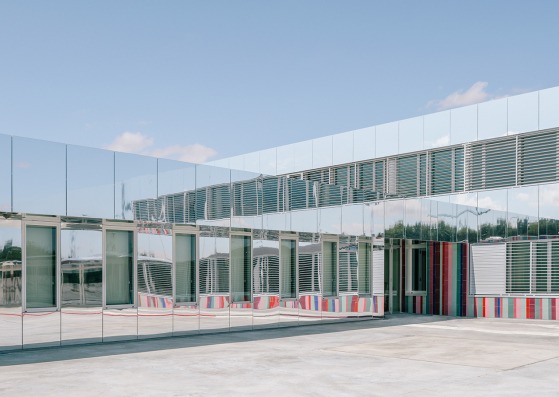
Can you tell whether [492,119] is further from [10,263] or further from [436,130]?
[10,263]

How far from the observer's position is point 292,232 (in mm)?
21094

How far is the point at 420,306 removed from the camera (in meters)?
28.2

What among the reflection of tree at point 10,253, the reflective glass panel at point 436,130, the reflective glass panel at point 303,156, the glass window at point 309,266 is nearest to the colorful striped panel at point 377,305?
the glass window at point 309,266

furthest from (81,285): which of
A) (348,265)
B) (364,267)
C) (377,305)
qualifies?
(377,305)

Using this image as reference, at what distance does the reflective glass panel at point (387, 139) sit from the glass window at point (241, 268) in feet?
42.8

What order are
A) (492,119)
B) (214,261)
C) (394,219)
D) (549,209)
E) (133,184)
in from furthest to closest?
(492,119), (549,209), (394,219), (214,261), (133,184)

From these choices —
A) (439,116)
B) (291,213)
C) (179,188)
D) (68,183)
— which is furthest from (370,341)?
(439,116)

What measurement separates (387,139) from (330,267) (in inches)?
398

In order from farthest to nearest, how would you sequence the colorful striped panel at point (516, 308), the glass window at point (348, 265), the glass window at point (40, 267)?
the colorful striped panel at point (516, 308), the glass window at point (348, 265), the glass window at point (40, 267)

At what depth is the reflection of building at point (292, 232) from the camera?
1496 cm

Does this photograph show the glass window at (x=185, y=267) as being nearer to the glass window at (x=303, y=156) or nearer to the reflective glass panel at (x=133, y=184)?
the reflective glass panel at (x=133, y=184)

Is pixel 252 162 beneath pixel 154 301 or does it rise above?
above

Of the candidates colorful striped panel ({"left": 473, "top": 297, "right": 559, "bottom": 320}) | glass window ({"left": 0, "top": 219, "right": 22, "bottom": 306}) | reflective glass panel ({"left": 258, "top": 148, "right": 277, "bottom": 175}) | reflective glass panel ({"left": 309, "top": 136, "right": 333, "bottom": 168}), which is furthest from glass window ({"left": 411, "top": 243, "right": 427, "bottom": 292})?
glass window ({"left": 0, "top": 219, "right": 22, "bottom": 306})

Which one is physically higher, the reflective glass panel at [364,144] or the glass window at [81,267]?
Result: the reflective glass panel at [364,144]
